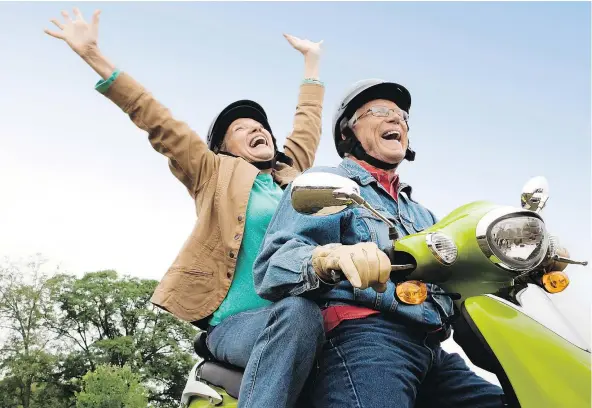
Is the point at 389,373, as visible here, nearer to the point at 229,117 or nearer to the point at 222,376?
the point at 222,376

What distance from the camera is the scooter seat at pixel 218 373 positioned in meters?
2.73

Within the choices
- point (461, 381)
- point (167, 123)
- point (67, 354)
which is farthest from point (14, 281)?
point (461, 381)

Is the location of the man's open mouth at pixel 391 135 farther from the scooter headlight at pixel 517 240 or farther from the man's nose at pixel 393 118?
the scooter headlight at pixel 517 240

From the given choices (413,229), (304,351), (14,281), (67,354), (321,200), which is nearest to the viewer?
(321,200)

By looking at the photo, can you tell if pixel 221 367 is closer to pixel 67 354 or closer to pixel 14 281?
pixel 14 281

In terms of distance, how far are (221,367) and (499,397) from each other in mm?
1230

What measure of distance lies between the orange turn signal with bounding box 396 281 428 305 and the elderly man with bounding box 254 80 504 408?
0.27 ft

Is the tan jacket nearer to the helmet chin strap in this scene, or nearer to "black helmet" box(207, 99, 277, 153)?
the helmet chin strap

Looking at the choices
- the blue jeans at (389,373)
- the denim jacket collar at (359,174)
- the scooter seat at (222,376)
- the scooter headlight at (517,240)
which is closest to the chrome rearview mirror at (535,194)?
the scooter headlight at (517,240)

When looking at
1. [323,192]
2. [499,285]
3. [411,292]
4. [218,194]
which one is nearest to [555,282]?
[499,285]

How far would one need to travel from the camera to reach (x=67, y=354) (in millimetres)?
32500

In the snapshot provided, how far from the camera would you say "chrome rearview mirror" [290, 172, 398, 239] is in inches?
70.9

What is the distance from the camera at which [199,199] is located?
3.92 m

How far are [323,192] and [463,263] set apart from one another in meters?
0.48
